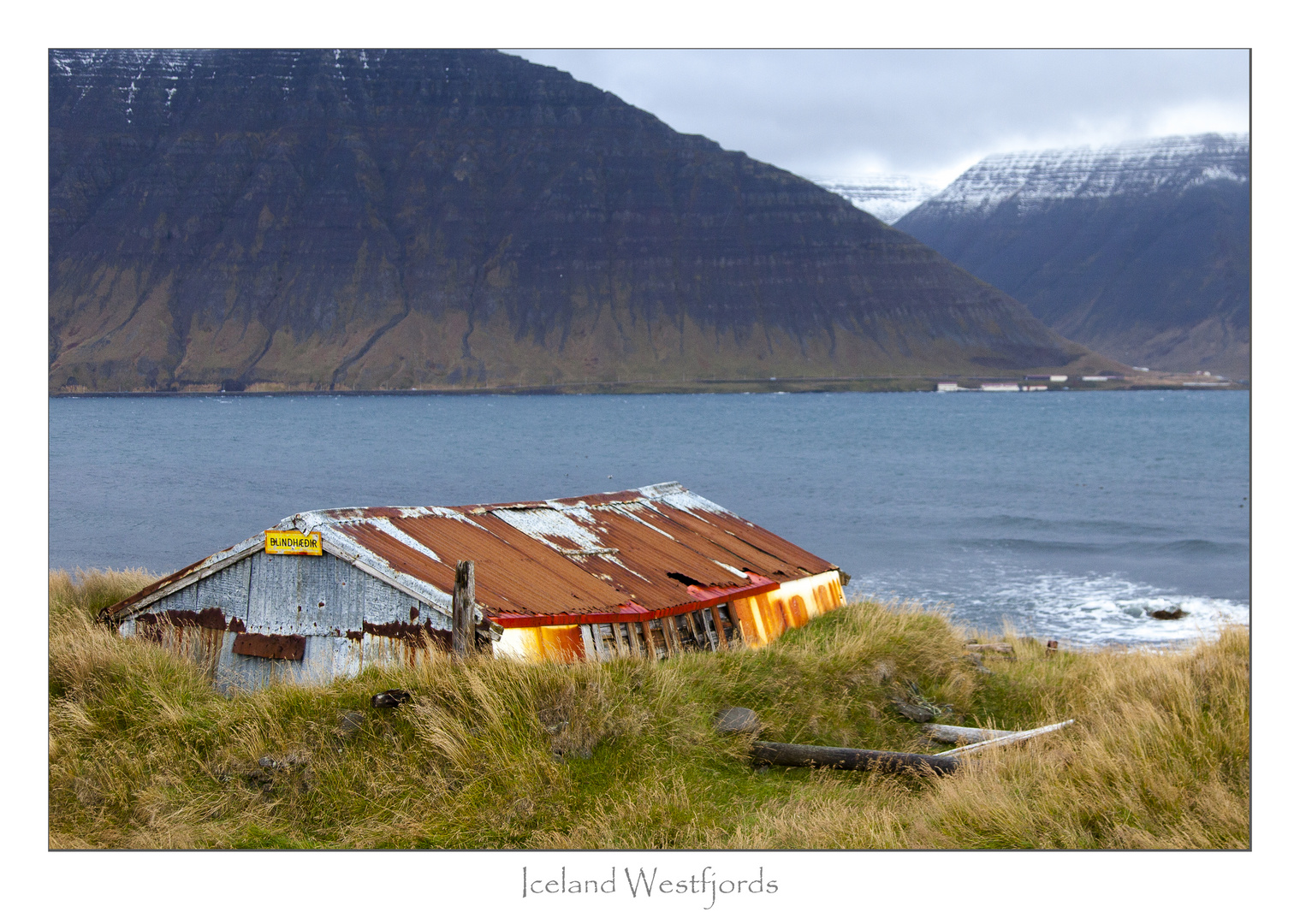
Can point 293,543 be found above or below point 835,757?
above

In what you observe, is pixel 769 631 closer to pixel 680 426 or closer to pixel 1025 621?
pixel 1025 621

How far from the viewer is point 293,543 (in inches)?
437

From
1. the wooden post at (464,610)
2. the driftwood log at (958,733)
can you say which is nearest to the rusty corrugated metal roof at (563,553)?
the wooden post at (464,610)

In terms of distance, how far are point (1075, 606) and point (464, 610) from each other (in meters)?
24.4

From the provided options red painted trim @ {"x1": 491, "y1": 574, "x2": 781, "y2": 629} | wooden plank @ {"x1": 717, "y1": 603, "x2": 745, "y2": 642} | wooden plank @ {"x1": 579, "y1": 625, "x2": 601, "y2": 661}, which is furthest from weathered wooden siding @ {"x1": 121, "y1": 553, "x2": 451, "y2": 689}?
wooden plank @ {"x1": 717, "y1": 603, "x2": 745, "y2": 642}

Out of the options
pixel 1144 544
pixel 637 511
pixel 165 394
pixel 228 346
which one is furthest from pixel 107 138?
pixel 637 511

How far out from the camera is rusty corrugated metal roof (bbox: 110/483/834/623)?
11.2 m

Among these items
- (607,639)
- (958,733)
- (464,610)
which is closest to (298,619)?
(464,610)

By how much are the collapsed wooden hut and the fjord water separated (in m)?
7.39

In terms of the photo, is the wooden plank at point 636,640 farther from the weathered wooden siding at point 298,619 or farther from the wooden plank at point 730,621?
the weathered wooden siding at point 298,619

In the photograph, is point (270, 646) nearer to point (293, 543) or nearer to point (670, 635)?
point (293, 543)

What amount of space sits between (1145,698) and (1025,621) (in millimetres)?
18312

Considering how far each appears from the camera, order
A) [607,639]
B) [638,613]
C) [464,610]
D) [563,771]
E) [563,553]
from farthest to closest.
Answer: [563,553] < [638,613] < [607,639] < [464,610] < [563,771]

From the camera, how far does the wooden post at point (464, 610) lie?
9.82 m
